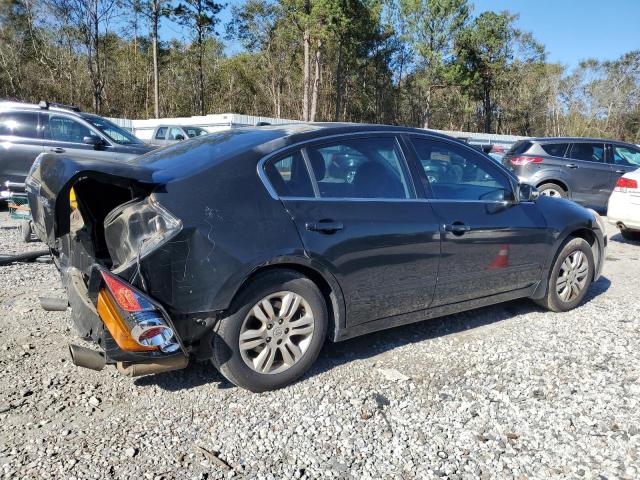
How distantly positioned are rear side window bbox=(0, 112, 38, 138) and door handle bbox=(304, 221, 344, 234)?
7786 mm

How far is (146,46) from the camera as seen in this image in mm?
40875

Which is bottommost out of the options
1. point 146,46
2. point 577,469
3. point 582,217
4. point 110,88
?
point 577,469

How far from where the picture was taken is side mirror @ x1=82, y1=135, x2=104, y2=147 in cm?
900

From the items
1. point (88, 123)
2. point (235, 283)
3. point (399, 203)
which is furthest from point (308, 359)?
point (88, 123)

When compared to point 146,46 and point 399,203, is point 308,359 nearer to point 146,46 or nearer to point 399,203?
point 399,203

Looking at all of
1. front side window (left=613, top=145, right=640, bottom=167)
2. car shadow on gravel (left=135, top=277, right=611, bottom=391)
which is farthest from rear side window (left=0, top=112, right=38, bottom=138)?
front side window (left=613, top=145, right=640, bottom=167)

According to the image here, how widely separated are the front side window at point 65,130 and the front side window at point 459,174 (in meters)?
7.32

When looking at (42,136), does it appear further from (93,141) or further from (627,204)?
(627,204)

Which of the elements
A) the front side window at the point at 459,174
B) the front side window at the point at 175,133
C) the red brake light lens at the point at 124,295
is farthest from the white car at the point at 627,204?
the front side window at the point at 175,133

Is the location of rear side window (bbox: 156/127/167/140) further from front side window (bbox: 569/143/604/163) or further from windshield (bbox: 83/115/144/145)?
front side window (bbox: 569/143/604/163)

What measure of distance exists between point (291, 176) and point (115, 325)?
1340 mm

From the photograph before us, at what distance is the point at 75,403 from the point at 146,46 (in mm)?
43011

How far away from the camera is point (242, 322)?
9.74 feet

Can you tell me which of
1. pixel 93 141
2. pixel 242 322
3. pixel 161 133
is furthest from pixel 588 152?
pixel 161 133
